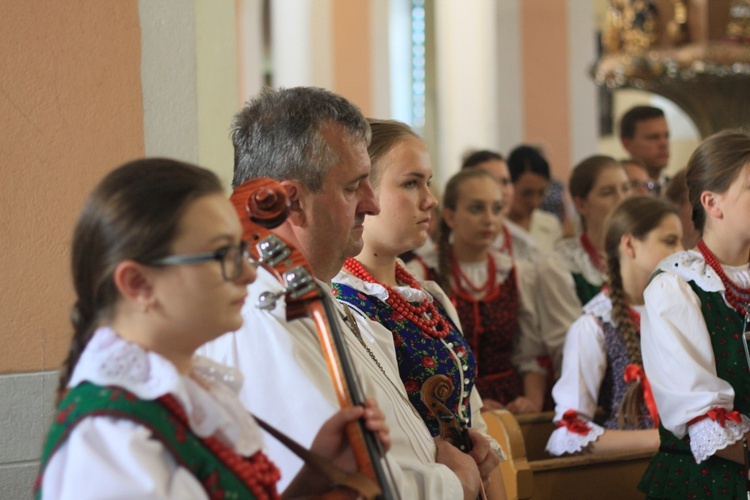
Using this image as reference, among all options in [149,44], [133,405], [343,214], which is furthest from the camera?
[149,44]

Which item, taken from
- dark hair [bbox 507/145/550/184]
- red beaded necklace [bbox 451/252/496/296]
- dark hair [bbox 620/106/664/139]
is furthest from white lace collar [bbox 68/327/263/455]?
dark hair [bbox 507/145/550/184]

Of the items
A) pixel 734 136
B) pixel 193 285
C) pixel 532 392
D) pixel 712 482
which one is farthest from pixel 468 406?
pixel 532 392

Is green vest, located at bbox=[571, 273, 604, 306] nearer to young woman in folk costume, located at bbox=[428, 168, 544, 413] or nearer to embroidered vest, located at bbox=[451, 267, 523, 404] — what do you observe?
young woman in folk costume, located at bbox=[428, 168, 544, 413]

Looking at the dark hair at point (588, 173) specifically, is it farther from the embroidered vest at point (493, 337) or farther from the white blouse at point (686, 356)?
the white blouse at point (686, 356)

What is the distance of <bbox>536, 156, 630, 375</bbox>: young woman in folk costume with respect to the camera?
14.7ft

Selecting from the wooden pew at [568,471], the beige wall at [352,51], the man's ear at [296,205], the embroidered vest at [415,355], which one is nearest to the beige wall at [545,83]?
the beige wall at [352,51]

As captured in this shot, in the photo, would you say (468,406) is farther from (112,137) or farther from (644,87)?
(644,87)

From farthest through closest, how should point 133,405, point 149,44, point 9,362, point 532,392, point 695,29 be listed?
point 695,29 → point 532,392 → point 149,44 → point 9,362 → point 133,405

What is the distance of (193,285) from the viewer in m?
1.50

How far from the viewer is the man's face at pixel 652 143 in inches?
225

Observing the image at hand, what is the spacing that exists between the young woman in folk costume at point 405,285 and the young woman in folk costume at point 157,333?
98cm

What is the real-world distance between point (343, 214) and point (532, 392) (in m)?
2.44

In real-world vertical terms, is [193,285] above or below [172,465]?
above

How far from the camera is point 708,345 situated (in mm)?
2771
